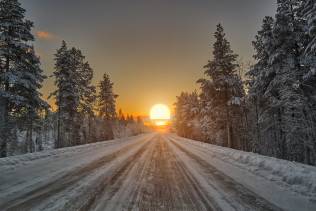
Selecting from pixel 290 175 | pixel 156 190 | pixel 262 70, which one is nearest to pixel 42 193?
pixel 156 190

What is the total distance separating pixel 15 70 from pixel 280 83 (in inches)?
838

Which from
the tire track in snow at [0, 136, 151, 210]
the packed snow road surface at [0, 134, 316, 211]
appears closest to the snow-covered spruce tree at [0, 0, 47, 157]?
the packed snow road surface at [0, 134, 316, 211]

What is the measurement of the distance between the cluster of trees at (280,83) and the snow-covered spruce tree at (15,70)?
55.1ft

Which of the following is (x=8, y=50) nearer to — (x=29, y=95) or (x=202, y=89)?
(x=29, y=95)

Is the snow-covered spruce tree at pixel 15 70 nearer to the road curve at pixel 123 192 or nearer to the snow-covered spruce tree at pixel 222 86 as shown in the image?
the road curve at pixel 123 192

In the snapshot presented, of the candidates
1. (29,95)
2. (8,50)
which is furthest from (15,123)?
(8,50)

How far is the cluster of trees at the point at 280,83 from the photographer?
15.1m

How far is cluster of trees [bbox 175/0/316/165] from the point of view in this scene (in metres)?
15.1

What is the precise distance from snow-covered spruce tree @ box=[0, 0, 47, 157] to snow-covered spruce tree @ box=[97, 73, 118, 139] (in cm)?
2457

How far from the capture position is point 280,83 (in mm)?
17922

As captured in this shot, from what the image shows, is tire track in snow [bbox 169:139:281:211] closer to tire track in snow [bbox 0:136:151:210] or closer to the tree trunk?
tire track in snow [bbox 0:136:151:210]

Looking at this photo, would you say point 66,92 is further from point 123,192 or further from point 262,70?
point 123,192

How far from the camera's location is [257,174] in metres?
7.76

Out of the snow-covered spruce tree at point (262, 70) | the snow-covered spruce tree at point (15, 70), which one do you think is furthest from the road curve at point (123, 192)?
the snow-covered spruce tree at point (262, 70)
